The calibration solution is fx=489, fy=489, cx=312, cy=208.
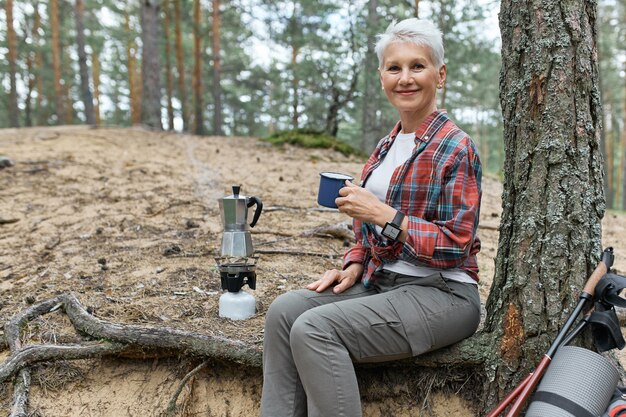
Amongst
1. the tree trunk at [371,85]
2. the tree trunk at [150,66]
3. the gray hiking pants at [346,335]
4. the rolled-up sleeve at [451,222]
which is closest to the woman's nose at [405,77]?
the rolled-up sleeve at [451,222]

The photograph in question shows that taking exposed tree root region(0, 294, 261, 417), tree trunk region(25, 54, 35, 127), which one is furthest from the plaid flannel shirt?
tree trunk region(25, 54, 35, 127)

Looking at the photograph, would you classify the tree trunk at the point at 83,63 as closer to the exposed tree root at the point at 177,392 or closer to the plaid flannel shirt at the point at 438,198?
the exposed tree root at the point at 177,392

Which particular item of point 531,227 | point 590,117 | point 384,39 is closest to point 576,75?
point 590,117

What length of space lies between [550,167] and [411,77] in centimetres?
68

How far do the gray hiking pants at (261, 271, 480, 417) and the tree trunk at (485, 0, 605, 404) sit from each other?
0.82 ft

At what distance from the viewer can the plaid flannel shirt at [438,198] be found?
1955 millimetres

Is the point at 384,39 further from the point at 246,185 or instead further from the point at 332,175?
the point at 246,185

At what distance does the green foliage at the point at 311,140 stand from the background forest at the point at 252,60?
42 cm

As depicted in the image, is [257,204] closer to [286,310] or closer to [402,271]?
[286,310]

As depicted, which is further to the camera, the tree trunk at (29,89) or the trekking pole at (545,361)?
the tree trunk at (29,89)

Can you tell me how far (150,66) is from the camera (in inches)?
486

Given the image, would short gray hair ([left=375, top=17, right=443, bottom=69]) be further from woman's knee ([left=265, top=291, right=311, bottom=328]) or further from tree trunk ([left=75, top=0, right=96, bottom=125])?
tree trunk ([left=75, top=0, right=96, bottom=125])

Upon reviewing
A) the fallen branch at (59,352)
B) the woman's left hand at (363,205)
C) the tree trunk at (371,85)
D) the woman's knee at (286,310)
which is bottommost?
the fallen branch at (59,352)

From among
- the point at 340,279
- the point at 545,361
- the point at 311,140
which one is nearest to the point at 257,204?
the point at 340,279
